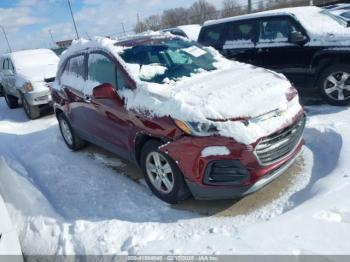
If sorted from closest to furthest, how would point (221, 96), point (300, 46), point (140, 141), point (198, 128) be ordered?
point (198, 128) → point (221, 96) → point (140, 141) → point (300, 46)

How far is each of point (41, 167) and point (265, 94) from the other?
3.85 m

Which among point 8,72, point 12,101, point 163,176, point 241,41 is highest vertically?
point 241,41

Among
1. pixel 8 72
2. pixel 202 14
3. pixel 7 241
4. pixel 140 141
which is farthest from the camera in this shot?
pixel 202 14

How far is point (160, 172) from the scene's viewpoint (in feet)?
12.9

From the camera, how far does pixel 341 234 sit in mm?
2912

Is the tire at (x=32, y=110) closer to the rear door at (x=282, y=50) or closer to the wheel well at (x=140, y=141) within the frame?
the rear door at (x=282, y=50)

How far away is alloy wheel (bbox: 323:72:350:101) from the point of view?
6.39m

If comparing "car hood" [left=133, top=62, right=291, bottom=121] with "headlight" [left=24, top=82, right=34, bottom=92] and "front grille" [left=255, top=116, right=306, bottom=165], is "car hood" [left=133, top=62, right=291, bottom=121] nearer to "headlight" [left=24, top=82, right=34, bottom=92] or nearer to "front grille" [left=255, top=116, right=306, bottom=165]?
"front grille" [left=255, top=116, right=306, bottom=165]

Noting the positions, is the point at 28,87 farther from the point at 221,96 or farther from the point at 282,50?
the point at 221,96

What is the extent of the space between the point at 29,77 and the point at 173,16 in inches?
1751

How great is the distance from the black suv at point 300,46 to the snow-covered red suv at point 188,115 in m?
2.47

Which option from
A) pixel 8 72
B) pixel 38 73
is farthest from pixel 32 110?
pixel 8 72

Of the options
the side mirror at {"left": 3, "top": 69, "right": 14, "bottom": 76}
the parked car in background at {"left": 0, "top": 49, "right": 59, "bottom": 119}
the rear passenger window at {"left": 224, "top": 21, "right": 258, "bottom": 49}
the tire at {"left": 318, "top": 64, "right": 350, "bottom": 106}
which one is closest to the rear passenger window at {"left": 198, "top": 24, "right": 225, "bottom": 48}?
the rear passenger window at {"left": 224, "top": 21, "right": 258, "bottom": 49}

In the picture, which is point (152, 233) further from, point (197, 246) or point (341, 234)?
point (341, 234)
